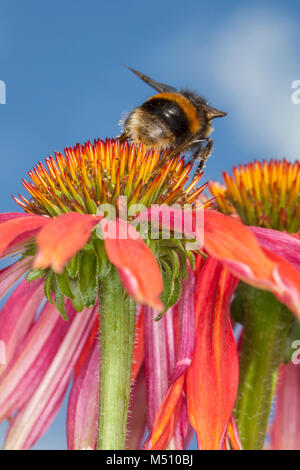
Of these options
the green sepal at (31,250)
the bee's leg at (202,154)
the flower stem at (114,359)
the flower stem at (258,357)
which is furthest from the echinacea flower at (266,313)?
the green sepal at (31,250)

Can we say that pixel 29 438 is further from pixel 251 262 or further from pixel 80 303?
pixel 251 262

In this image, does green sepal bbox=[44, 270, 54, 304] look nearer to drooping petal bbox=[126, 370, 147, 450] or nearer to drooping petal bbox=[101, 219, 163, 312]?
drooping petal bbox=[101, 219, 163, 312]

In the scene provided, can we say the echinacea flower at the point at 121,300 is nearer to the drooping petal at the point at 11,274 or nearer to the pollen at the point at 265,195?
the drooping petal at the point at 11,274

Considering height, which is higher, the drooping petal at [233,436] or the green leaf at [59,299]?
the green leaf at [59,299]

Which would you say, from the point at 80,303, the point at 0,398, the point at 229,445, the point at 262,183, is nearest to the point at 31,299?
the point at 0,398

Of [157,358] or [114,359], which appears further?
[157,358]

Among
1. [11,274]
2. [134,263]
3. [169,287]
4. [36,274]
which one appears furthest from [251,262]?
[11,274]

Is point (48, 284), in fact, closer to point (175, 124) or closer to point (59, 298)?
point (59, 298)
